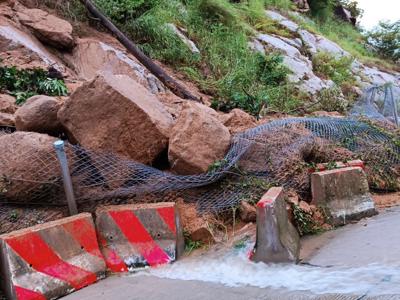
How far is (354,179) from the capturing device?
13.8 feet

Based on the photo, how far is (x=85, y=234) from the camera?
3.45 meters

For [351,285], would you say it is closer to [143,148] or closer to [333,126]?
[143,148]

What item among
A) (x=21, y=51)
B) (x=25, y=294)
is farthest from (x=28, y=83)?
(x=25, y=294)

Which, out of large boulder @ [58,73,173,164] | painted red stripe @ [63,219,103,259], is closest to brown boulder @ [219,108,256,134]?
large boulder @ [58,73,173,164]

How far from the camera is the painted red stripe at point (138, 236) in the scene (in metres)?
3.52

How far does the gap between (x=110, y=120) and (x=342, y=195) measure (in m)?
2.23

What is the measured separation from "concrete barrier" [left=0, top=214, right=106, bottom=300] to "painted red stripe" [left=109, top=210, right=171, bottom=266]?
9.9 inches

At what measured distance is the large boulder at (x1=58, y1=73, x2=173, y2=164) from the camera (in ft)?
13.7

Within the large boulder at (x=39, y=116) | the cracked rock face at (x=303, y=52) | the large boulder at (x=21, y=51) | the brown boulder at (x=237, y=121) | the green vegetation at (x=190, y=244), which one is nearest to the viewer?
the green vegetation at (x=190, y=244)

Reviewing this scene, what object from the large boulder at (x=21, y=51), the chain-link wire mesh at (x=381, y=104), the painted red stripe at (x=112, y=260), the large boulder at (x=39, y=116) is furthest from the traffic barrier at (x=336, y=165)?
the large boulder at (x=21, y=51)

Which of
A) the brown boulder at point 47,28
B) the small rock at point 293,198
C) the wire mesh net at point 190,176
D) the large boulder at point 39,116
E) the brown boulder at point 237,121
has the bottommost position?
the small rock at point 293,198

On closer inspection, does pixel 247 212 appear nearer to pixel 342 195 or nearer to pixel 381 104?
pixel 342 195

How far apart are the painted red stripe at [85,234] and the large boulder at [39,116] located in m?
1.35

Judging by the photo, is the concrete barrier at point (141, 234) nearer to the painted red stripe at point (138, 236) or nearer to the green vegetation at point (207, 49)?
the painted red stripe at point (138, 236)
